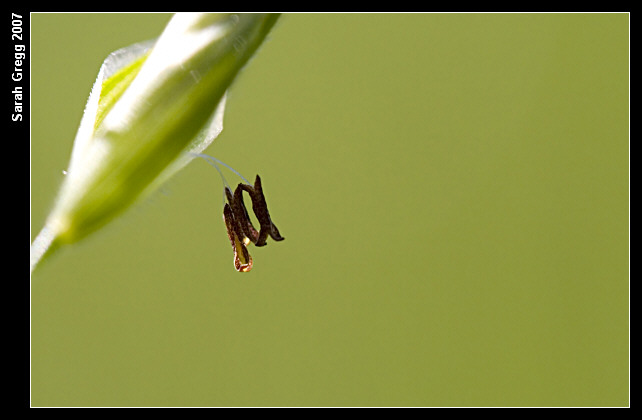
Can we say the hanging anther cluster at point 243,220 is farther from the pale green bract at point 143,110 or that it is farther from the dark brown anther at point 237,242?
the pale green bract at point 143,110

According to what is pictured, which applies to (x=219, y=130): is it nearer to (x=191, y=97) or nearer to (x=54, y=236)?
(x=191, y=97)

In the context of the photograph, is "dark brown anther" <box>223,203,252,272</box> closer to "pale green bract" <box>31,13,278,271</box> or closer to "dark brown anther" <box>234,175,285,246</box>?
"dark brown anther" <box>234,175,285,246</box>

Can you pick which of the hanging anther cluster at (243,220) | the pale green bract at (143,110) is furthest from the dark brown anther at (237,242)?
the pale green bract at (143,110)

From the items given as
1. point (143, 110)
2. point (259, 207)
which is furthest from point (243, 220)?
point (143, 110)

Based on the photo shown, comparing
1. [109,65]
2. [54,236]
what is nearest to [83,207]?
[54,236]

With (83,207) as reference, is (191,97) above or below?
above

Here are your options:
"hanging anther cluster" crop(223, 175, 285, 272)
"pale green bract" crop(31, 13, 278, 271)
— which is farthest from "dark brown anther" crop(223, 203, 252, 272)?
"pale green bract" crop(31, 13, 278, 271)
